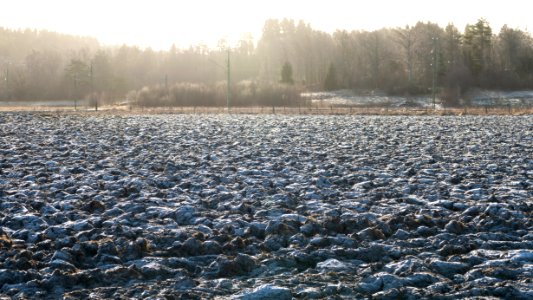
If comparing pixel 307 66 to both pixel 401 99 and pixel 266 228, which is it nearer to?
pixel 401 99

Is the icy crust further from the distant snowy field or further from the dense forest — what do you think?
the distant snowy field

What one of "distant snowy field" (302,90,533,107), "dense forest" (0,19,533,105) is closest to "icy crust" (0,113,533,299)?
"dense forest" (0,19,533,105)

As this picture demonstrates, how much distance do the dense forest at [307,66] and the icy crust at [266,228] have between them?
78039 mm

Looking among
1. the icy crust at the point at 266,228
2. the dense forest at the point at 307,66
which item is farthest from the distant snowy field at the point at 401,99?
the icy crust at the point at 266,228

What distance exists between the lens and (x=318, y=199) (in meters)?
11.4

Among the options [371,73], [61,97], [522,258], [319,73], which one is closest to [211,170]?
[522,258]

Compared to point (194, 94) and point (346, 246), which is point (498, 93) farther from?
point (346, 246)

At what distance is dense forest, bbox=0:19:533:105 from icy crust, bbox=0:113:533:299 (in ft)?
256

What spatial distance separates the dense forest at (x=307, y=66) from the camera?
353ft

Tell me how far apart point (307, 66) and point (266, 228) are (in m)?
133

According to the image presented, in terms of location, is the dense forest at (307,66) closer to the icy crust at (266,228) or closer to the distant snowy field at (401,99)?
the distant snowy field at (401,99)

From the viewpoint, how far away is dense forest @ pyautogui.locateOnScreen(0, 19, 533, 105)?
107625 mm

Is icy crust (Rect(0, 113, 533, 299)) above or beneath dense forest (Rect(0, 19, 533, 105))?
beneath

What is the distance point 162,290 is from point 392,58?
122 metres
